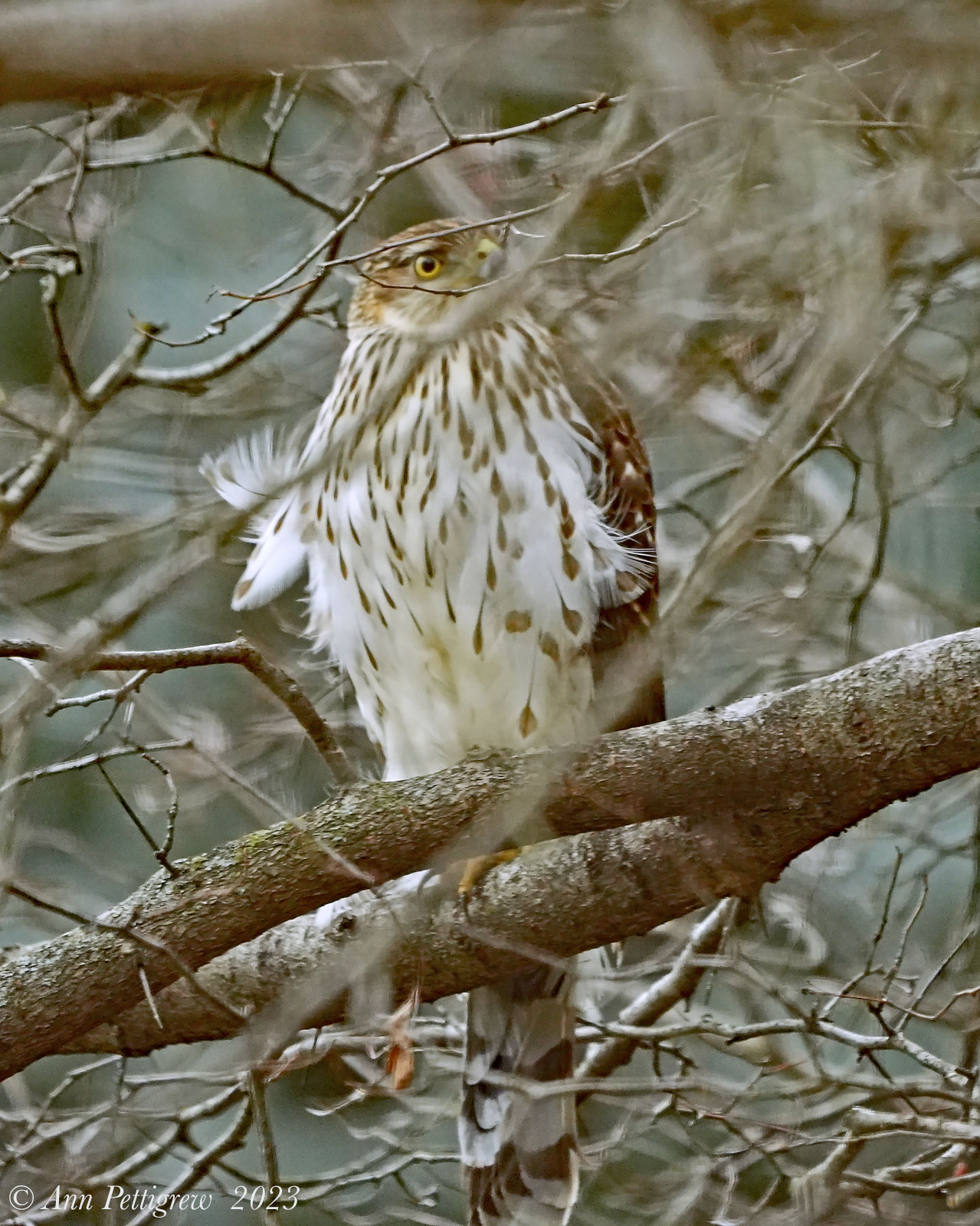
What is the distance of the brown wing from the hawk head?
29 centimetres

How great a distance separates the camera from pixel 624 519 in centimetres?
364

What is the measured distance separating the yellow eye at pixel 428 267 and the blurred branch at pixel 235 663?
1354 millimetres

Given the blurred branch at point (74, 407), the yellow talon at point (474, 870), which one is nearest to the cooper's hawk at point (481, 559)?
the yellow talon at point (474, 870)

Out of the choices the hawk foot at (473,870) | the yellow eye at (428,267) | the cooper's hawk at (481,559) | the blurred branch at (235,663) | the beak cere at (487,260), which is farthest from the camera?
the yellow eye at (428,267)

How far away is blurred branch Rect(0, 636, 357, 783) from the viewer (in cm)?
241

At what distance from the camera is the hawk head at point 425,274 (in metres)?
3.71

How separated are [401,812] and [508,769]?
0.21 meters

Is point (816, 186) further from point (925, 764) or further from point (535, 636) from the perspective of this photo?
point (535, 636)

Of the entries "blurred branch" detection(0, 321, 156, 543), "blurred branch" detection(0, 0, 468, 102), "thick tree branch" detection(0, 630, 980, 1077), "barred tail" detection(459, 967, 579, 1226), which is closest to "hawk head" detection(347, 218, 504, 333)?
"blurred branch" detection(0, 321, 156, 543)

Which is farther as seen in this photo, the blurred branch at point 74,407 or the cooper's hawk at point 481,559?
the cooper's hawk at point 481,559

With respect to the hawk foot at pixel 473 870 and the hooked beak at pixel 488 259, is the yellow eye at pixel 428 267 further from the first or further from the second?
the hawk foot at pixel 473 870

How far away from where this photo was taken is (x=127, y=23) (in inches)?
38.8

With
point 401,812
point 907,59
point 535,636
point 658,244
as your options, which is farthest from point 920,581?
point 907,59

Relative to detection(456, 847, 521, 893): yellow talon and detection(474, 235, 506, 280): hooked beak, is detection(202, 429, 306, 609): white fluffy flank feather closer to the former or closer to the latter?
detection(474, 235, 506, 280): hooked beak
